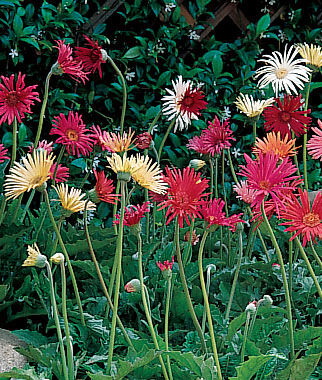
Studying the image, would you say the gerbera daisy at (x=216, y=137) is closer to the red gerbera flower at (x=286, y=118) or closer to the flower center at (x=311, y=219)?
the red gerbera flower at (x=286, y=118)

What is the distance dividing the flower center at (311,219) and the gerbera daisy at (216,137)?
442 millimetres

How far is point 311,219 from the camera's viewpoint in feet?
2.20

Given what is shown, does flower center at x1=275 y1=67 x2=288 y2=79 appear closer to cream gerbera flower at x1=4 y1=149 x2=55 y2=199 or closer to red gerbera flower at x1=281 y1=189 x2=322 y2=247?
red gerbera flower at x1=281 y1=189 x2=322 y2=247

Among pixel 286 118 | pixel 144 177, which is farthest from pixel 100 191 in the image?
pixel 286 118

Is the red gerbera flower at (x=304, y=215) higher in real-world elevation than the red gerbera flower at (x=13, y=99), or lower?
lower

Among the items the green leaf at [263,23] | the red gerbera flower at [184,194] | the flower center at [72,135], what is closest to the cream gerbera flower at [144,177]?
the red gerbera flower at [184,194]

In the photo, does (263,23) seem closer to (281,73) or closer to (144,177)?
(281,73)

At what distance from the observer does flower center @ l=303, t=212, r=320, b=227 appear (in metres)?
0.67

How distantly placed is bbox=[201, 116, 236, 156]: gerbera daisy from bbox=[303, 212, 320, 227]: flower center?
17.4 inches

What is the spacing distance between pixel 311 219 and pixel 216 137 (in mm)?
472

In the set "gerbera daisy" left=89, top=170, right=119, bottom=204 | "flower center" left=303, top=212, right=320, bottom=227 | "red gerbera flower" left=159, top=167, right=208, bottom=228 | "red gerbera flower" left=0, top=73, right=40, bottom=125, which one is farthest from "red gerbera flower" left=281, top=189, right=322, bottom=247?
"red gerbera flower" left=0, top=73, right=40, bottom=125

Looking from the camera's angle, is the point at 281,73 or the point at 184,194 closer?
the point at 184,194

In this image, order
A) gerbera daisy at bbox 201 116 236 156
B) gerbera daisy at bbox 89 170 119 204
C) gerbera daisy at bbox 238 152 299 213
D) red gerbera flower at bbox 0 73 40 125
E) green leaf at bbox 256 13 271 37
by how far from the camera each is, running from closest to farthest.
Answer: gerbera daisy at bbox 238 152 299 213, gerbera daisy at bbox 89 170 119 204, red gerbera flower at bbox 0 73 40 125, gerbera daisy at bbox 201 116 236 156, green leaf at bbox 256 13 271 37

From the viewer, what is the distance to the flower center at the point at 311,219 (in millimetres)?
665
